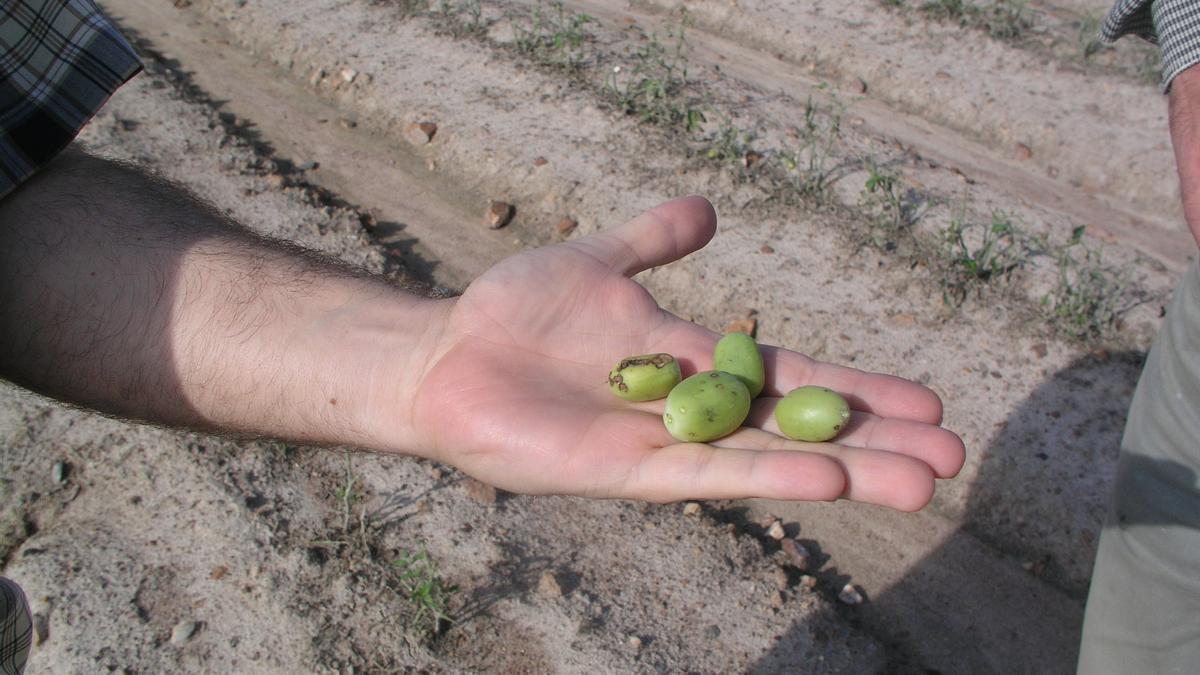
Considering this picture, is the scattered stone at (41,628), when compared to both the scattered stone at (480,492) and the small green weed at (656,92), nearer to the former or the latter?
the scattered stone at (480,492)

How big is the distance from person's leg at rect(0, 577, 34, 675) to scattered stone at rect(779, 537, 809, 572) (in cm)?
236

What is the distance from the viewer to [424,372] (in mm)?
2244

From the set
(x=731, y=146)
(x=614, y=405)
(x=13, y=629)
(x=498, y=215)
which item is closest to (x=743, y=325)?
(x=731, y=146)

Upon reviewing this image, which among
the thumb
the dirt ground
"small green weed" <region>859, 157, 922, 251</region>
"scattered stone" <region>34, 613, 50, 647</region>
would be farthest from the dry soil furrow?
"scattered stone" <region>34, 613, 50, 647</region>

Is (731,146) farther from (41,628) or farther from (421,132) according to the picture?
(41,628)

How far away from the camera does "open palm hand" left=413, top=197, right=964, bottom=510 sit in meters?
1.92

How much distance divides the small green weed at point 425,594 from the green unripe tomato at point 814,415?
122 centimetres

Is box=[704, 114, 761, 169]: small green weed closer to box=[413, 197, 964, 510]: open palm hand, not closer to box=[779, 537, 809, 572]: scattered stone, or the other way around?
box=[779, 537, 809, 572]: scattered stone

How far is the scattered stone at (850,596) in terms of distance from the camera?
3174mm

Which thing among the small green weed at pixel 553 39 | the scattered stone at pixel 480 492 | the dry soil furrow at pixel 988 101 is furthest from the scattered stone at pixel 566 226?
A: the dry soil furrow at pixel 988 101

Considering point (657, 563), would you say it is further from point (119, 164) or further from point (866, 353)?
point (119, 164)

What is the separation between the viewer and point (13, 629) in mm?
1584

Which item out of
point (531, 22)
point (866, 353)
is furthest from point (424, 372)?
point (531, 22)

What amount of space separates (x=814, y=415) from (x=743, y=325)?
6.31 feet
